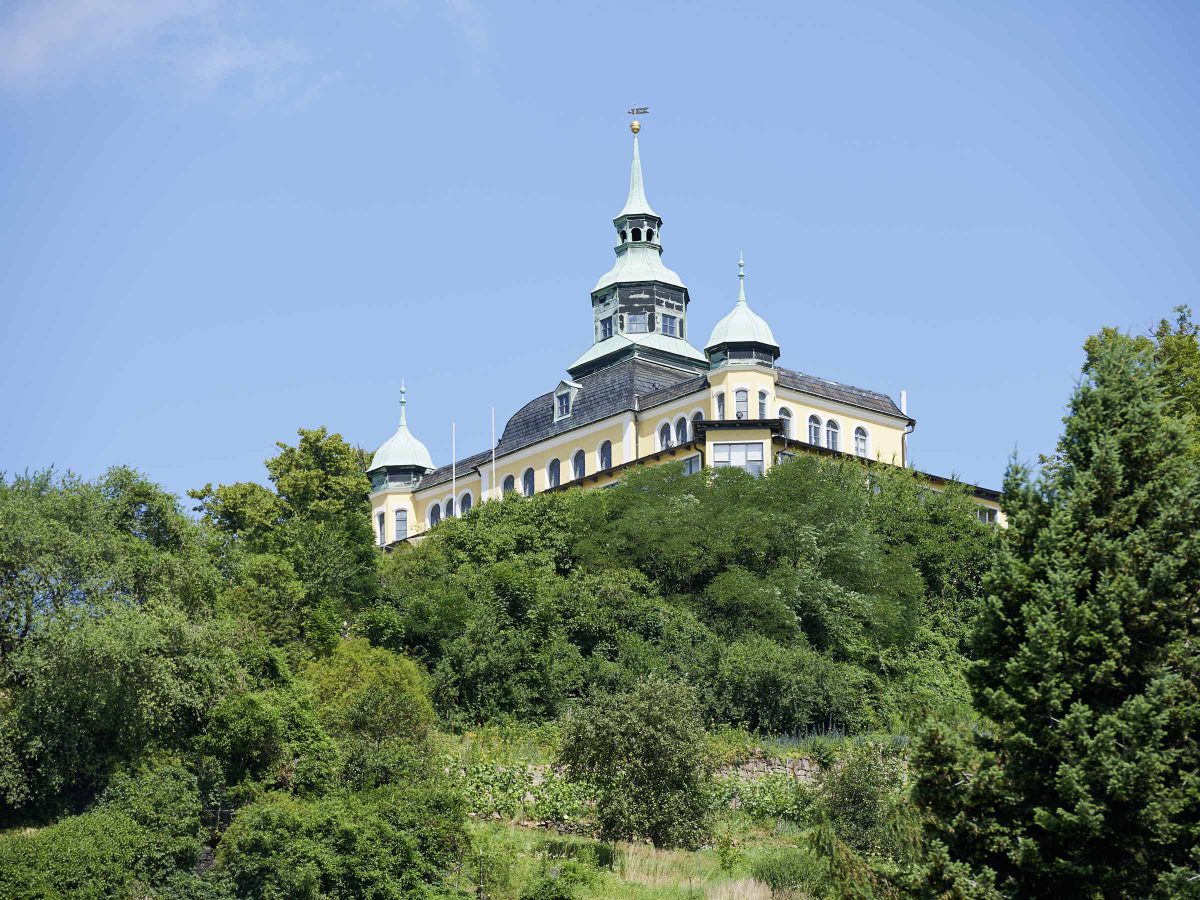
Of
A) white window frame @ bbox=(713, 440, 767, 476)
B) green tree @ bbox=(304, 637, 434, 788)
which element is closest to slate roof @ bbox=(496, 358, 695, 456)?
white window frame @ bbox=(713, 440, 767, 476)

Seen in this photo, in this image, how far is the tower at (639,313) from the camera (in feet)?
316

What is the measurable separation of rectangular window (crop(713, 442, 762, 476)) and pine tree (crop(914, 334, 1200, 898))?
4370 cm

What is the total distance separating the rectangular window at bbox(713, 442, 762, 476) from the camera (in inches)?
3174

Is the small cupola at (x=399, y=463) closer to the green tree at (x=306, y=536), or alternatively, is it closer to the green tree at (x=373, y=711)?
the green tree at (x=306, y=536)

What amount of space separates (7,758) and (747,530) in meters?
31.3

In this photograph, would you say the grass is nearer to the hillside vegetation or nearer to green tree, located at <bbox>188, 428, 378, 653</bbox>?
the hillside vegetation

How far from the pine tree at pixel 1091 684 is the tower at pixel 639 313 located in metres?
59.6

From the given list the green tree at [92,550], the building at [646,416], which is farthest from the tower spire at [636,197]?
the green tree at [92,550]

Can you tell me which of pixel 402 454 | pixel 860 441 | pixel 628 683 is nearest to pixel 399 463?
pixel 402 454

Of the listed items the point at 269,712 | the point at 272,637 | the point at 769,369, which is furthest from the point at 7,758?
the point at 769,369

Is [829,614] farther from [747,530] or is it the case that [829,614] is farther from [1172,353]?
[1172,353]

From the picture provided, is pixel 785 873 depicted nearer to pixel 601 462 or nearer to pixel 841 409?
pixel 841 409

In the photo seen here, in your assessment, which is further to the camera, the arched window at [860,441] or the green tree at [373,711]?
the arched window at [860,441]

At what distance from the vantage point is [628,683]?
207 ft
